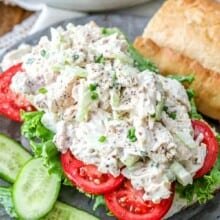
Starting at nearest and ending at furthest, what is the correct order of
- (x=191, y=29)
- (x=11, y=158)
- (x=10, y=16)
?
(x=11, y=158)
(x=191, y=29)
(x=10, y=16)

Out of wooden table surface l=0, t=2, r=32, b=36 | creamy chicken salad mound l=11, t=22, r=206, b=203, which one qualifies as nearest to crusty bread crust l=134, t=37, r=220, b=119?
creamy chicken salad mound l=11, t=22, r=206, b=203

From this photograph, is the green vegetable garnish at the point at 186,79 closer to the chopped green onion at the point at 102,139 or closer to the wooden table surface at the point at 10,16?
the chopped green onion at the point at 102,139

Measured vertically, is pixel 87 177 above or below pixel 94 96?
below

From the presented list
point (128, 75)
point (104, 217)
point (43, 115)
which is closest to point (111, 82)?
point (128, 75)

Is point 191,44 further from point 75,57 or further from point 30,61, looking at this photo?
point 30,61

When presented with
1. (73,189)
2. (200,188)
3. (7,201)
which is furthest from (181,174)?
(7,201)

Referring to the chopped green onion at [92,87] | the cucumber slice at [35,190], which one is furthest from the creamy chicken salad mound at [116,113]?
the cucumber slice at [35,190]
